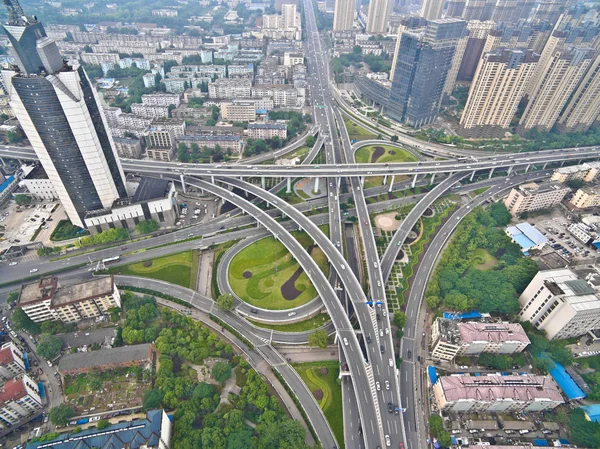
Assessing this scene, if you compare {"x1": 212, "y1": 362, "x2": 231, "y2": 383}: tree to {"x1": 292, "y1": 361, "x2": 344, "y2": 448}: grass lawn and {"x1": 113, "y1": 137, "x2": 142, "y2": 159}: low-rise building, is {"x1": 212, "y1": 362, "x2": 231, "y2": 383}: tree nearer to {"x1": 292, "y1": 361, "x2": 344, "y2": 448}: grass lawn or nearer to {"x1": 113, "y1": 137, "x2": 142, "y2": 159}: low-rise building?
{"x1": 292, "y1": 361, "x2": 344, "y2": 448}: grass lawn

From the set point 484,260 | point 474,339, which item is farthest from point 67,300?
point 484,260

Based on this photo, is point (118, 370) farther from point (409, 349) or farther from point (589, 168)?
point (589, 168)

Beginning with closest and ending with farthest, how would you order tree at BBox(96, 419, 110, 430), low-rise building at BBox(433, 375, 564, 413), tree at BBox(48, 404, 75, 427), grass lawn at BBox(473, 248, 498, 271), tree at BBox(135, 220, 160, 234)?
tree at BBox(96, 419, 110, 430), tree at BBox(48, 404, 75, 427), low-rise building at BBox(433, 375, 564, 413), grass lawn at BBox(473, 248, 498, 271), tree at BBox(135, 220, 160, 234)

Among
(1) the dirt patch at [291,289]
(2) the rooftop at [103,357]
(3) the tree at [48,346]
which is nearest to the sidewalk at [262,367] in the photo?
(2) the rooftop at [103,357]

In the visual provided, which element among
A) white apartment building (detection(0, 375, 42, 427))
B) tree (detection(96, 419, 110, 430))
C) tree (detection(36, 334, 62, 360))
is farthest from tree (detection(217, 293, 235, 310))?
white apartment building (detection(0, 375, 42, 427))

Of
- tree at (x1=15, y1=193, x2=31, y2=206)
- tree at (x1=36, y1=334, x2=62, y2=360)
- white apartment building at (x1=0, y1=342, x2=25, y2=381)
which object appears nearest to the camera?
white apartment building at (x1=0, y1=342, x2=25, y2=381)

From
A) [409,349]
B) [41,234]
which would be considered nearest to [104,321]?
[41,234]

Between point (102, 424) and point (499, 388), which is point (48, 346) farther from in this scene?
point (499, 388)
